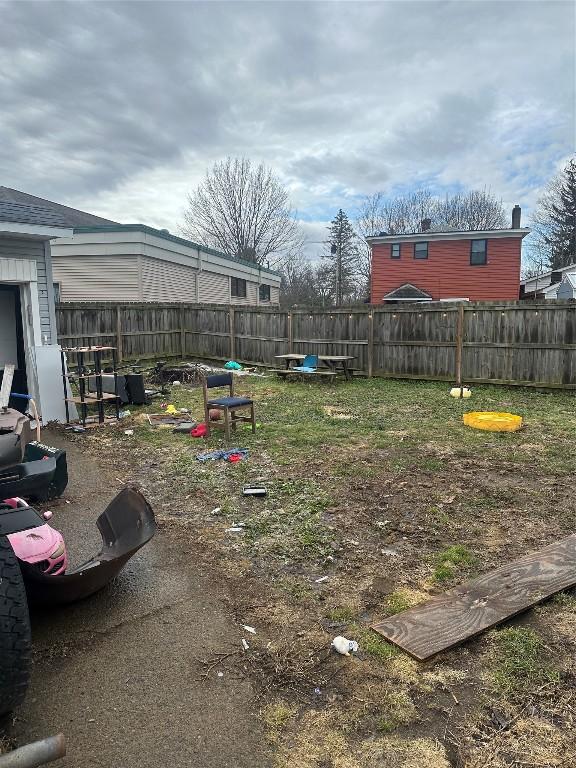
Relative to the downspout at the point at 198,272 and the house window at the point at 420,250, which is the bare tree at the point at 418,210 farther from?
the downspout at the point at 198,272

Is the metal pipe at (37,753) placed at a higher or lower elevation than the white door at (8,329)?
lower

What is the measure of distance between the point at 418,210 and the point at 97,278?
33.1 meters

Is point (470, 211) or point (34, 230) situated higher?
point (470, 211)

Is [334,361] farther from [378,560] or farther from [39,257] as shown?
[378,560]

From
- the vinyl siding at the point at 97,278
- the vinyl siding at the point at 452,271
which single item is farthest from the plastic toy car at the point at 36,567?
the vinyl siding at the point at 452,271

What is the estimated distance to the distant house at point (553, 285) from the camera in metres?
21.4

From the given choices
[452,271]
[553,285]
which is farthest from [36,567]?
[553,285]

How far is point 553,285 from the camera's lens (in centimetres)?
2698

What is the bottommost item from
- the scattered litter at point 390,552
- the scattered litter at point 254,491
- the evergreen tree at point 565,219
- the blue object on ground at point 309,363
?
the scattered litter at point 390,552

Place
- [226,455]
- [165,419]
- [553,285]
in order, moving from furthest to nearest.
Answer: [553,285], [165,419], [226,455]

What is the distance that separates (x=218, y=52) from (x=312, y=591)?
10759 mm

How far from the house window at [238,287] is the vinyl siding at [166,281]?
3353 millimetres

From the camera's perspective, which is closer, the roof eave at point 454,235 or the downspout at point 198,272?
the downspout at point 198,272

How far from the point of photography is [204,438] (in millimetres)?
6430
